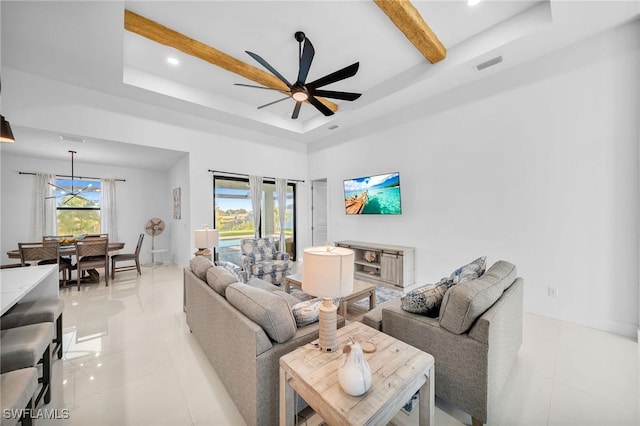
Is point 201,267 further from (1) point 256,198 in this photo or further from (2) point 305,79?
(1) point 256,198

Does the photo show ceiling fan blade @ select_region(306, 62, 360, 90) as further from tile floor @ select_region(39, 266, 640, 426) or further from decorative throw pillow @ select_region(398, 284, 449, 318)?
tile floor @ select_region(39, 266, 640, 426)

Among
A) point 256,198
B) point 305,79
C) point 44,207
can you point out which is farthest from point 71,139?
point 305,79

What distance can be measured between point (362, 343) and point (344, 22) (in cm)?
325

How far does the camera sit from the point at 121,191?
606cm

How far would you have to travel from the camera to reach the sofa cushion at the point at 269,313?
143 cm

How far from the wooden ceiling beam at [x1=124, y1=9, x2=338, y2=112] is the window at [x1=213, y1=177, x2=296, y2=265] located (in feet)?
8.11

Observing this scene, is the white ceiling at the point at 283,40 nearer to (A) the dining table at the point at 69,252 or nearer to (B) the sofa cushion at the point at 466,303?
(A) the dining table at the point at 69,252

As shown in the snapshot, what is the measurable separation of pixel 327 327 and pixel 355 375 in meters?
0.35

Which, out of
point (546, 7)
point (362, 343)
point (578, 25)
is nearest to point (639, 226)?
point (578, 25)

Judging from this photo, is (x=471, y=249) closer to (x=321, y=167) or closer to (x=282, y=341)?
(x=282, y=341)

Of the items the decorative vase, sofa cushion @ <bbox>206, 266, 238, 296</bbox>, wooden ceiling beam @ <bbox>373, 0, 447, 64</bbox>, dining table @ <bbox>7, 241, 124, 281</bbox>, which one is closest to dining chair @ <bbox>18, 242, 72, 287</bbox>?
dining table @ <bbox>7, 241, 124, 281</bbox>

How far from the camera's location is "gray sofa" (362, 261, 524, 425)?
4.66 feet

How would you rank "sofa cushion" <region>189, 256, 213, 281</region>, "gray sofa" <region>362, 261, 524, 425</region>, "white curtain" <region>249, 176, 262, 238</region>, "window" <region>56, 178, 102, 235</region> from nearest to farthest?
"gray sofa" <region>362, 261, 524, 425</region>, "sofa cushion" <region>189, 256, 213, 281</region>, "window" <region>56, 178, 102, 235</region>, "white curtain" <region>249, 176, 262, 238</region>

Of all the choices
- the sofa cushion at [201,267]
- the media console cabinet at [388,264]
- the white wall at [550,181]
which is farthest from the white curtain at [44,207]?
the white wall at [550,181]
